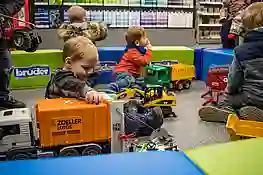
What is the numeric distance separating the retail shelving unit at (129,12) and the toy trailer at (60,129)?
4.23m

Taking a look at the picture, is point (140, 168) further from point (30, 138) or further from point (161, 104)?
point (161, 104)

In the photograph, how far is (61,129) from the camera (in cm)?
143

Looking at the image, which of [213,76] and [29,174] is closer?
[29,174]

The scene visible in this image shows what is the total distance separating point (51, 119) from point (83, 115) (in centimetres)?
13

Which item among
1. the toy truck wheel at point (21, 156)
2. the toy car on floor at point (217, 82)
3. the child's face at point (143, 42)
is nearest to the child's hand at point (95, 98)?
the toy truck wheel at point (21, 156)

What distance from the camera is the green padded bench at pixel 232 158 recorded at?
0.99m

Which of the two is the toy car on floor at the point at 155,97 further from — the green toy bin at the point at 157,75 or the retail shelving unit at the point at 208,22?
the retail shelving unit at the point at 208,22

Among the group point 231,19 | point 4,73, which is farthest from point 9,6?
point 231,19

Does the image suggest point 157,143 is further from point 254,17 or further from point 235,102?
point 254,17

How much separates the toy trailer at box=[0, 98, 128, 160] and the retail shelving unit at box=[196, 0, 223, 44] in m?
5.60

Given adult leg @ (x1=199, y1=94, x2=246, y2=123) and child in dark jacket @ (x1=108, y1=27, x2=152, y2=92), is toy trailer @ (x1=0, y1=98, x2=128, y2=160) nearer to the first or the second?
adult leg @ (x1=199, y1=94, x2=246, y2=123)

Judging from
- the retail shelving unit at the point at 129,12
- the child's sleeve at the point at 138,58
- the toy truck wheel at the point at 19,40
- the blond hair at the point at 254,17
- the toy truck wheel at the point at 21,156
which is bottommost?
the toy truck wheel at the point at 21,156

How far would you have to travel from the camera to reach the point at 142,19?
6023 mm

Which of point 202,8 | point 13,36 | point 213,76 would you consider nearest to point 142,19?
point 202,8
